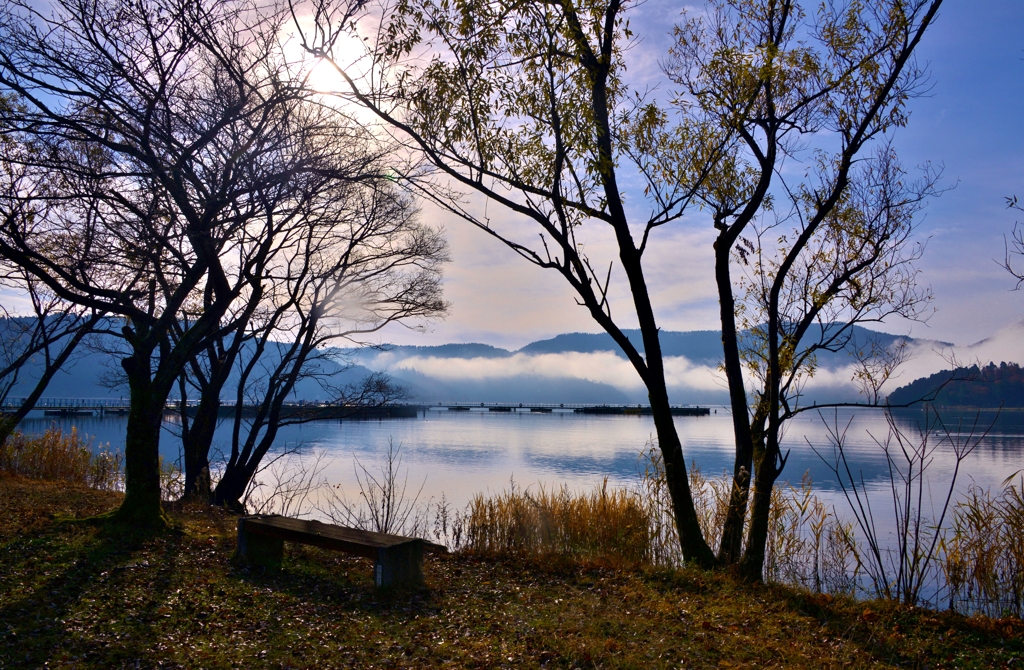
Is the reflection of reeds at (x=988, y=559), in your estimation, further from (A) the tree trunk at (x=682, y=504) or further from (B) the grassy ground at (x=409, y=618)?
(A) the tree trunk at (x=682, y=504)

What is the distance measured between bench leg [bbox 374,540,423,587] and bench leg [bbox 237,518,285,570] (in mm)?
1359

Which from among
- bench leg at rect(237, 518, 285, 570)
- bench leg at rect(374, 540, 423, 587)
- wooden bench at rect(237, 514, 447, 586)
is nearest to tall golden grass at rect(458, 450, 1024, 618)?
A: bench leg at rect(374, 540, 423, 587)

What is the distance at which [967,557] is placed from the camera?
6840 millimetres

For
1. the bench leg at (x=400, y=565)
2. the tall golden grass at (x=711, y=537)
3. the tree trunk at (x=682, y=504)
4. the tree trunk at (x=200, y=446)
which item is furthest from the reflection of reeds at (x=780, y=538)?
the tree trunk at (x=200, y=446)

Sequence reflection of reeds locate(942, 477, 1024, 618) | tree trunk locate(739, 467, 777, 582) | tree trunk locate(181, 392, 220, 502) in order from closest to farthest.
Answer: reflection of reeds locate(942, 477, 1024, 618) → tree trunk locate(739, 467, 777, 582) → tree trunk locate(181, 392, 220, 502)

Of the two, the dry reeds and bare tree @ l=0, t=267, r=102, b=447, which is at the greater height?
bare tree @ l=0, t=267, r=102, b=447

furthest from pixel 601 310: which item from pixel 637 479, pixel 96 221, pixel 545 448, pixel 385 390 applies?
pixel 545 448

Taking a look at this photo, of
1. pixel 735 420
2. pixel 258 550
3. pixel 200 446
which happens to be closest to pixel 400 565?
pixel 258 550

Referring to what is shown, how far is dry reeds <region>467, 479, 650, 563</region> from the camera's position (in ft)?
27.0

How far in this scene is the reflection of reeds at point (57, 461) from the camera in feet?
41.3

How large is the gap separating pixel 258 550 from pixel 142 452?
201 cm

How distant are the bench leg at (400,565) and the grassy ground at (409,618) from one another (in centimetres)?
14

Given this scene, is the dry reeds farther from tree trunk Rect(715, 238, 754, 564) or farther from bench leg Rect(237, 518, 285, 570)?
bench leg Rect(237, 518, 285, 570)

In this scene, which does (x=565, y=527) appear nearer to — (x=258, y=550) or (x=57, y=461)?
(x=258, y=550)
